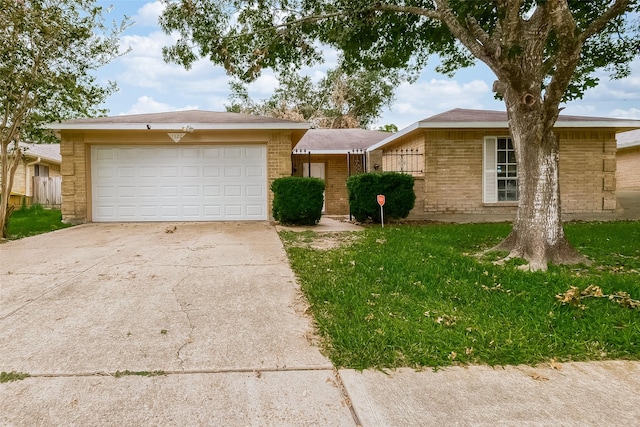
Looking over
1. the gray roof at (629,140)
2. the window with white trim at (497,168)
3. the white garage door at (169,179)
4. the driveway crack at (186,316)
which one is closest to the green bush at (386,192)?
the window with white trim at (497,168)

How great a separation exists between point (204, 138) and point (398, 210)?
568 centimetres

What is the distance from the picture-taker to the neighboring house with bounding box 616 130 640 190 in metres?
18.7

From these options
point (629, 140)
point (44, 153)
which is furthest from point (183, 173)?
point (629, 140)

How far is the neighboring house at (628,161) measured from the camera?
61.2ft

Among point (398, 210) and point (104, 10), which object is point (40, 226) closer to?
point (104, 10)

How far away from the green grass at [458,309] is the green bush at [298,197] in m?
3.88

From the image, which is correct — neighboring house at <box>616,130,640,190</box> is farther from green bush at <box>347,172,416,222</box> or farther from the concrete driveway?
the concrete driveway

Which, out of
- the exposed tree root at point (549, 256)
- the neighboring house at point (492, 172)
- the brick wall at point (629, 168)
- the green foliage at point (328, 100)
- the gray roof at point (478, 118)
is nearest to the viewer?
the exposed tree root at point (549, 256)

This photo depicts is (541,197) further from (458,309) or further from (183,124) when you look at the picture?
(183,124)

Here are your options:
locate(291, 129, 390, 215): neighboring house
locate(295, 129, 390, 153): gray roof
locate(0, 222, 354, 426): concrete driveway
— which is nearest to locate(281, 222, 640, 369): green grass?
locate(0, 222, 354, 426): concrete driveway

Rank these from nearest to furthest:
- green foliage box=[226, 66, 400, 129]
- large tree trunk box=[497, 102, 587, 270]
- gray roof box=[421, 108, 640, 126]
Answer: large tree trunk box=[497, 102, 587, 270] < gray roof box=[421, 108, 640, 126] < green foliage box=[226, 66, 400, 129]

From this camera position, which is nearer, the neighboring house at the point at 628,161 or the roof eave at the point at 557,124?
the roof eave at the point at 557,124

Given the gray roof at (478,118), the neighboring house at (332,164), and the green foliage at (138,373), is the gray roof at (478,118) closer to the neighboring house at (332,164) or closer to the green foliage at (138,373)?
the neighboring house at (332,164)

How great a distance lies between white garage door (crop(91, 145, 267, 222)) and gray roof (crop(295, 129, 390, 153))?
19.1 feet
